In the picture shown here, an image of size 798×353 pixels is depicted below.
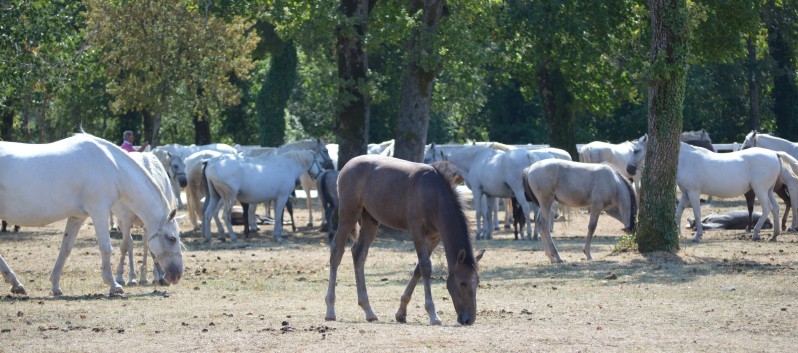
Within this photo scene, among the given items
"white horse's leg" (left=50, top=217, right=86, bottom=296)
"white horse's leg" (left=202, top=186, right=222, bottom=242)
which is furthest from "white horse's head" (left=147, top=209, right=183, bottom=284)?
"white horse's leg" (left=202, top=186, right=222, bottom=242)

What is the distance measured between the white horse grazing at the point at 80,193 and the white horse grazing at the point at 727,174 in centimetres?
1158

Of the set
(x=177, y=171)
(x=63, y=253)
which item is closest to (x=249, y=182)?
(x=177, y=171)

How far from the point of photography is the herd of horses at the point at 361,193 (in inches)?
418

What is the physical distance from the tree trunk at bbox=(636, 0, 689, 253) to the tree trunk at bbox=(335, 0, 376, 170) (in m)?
8.26

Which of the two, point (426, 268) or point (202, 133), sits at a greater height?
point (202, 133)

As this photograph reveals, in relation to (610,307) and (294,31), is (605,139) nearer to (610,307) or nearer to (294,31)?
(294,31)

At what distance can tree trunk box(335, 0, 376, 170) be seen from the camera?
24.6m

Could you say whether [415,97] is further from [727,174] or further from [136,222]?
[136,222]

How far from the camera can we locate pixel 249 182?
81.7ft

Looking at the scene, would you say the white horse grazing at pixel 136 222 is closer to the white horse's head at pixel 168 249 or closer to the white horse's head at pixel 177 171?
the white horse's head at pixel 168 249

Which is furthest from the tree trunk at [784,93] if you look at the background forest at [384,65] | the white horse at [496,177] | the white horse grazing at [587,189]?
the white horse grazing at [587,189]

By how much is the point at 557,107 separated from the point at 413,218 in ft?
68.1

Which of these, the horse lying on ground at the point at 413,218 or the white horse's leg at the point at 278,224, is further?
the white horse's leg at the point at 278,224

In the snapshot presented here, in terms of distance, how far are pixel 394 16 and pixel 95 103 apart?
78.5 ft
